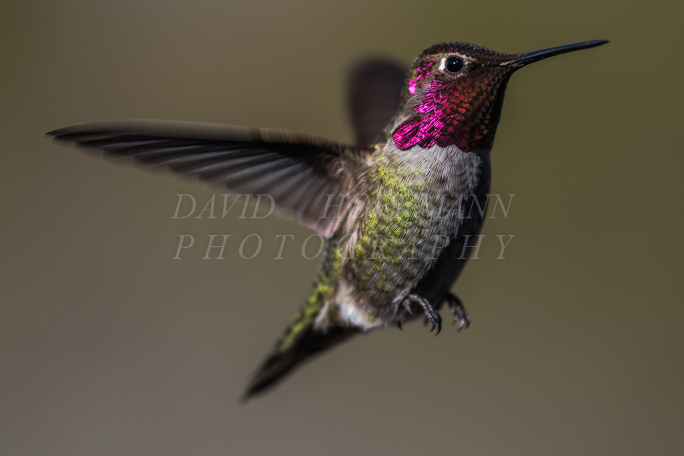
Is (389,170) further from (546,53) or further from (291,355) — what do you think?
(291,355)

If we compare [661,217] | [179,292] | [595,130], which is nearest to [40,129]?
[179,292]

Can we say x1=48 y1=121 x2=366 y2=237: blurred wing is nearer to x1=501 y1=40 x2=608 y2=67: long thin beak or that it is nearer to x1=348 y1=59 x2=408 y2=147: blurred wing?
x1=501 y1=40 x2=608 y2=67: long thin beak

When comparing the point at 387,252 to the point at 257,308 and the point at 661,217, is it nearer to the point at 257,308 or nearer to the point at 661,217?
the point at 257,308

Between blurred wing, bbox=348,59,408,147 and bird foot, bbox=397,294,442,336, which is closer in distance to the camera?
bird foot, bbox=397,294,442,336

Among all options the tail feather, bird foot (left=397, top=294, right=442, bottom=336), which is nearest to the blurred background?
the tail feather

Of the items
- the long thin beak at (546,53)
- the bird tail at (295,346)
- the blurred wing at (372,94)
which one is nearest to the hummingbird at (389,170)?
the long thin beak at (546,53)

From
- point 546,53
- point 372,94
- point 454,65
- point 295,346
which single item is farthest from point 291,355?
point 546,53
